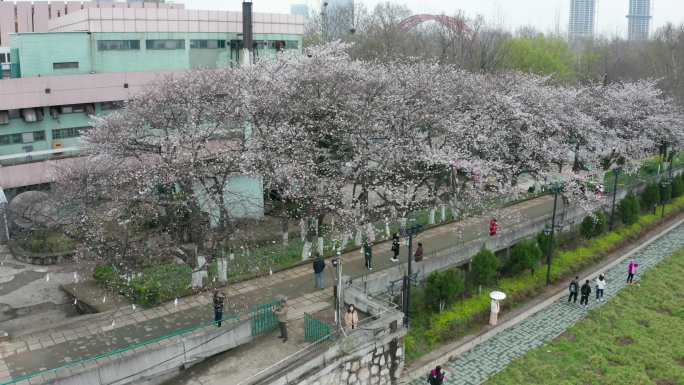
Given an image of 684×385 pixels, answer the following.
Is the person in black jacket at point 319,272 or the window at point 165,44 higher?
the window at point 165,44

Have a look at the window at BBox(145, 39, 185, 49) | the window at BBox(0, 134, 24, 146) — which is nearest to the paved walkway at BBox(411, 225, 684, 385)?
the window at BBox(0, 134, 24, 146)

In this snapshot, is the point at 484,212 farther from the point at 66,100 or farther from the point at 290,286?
the point at 66,100

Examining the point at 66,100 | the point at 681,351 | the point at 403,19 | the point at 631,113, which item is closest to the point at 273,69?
the point at 66,100

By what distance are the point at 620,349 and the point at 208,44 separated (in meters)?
31.3

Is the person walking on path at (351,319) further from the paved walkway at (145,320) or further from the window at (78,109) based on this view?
the window at (78,109)

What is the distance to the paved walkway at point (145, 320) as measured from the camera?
17.0 m

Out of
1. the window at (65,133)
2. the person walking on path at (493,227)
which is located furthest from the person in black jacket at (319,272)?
the window at (65,133)

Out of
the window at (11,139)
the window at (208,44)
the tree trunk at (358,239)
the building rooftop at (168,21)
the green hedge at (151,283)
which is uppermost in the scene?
the building rooftop at (168,21)

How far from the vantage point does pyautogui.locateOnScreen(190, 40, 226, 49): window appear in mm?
39375

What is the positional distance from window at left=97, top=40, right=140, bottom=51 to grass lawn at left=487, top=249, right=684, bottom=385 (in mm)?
30556

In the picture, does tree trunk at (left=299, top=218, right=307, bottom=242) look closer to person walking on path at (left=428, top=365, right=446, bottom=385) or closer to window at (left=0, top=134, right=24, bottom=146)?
person walking on path at (left=428, top=365, right=446, bottom=385)

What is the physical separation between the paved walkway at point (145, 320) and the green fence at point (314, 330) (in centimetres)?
213

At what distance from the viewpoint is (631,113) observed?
1603 inches

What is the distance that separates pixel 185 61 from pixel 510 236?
80.8 feet
